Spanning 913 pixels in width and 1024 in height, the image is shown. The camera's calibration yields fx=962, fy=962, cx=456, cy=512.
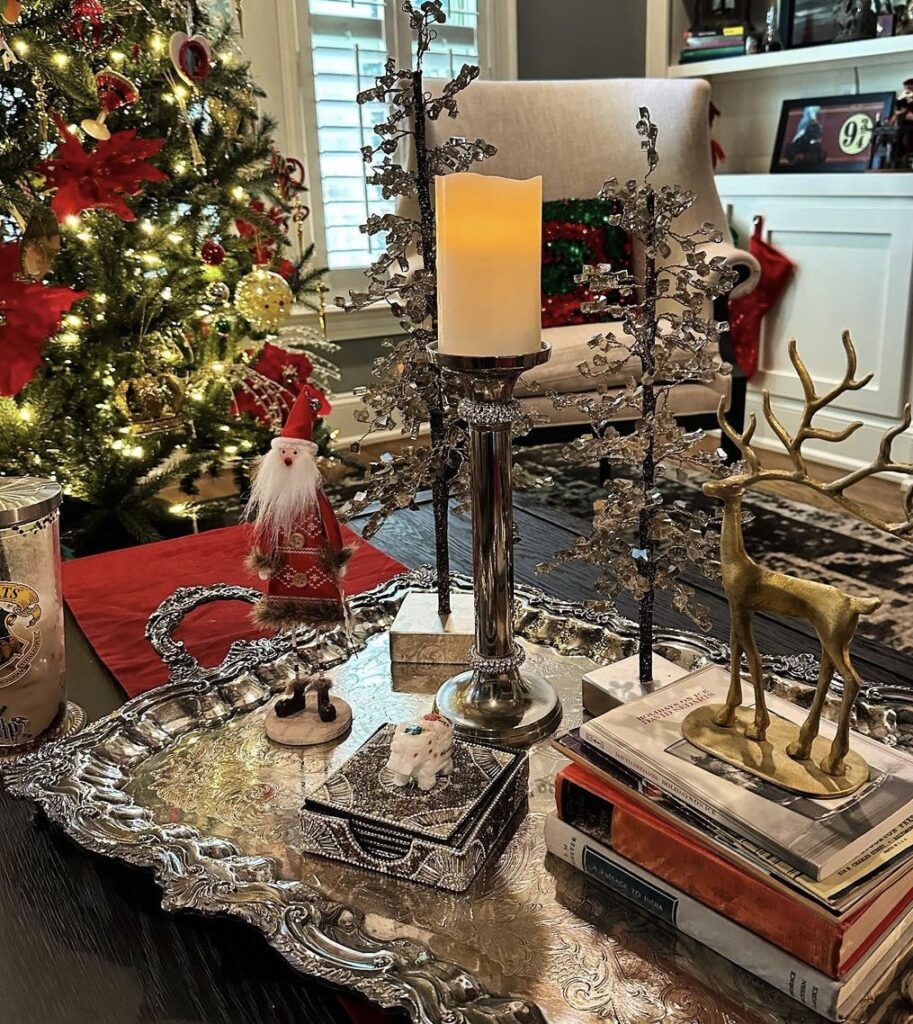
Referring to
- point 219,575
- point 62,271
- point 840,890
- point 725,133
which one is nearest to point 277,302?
point 62,271

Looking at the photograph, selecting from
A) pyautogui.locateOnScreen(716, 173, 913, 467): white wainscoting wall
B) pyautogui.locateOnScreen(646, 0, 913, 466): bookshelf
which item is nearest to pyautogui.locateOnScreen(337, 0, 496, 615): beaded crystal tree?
pyautogui.locateOnScreen(716, 173, 913, 467): white wainscoting wall

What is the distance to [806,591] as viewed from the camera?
0.59 metres

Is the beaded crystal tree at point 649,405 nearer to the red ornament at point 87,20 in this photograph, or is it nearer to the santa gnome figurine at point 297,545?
the santa gnome figurine at point 297,545

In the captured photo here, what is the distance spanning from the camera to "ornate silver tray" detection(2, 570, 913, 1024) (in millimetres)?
543

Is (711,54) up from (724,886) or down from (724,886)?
up

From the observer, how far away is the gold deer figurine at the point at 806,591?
0.56m

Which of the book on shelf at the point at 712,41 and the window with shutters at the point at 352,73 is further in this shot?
the book on shelf at the point at 712,41

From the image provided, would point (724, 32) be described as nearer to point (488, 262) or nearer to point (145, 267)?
point (145, 267)

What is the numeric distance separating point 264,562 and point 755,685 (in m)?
0.42

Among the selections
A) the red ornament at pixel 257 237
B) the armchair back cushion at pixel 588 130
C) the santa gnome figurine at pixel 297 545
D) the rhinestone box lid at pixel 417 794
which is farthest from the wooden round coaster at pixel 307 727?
the armchair back cushion at pixel 588 130

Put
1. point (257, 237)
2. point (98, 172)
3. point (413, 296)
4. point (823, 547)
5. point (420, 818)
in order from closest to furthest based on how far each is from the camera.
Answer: point (420, 818) → point (413, 296) → point (98, 172) → point (823, 547) → point (257, 237)

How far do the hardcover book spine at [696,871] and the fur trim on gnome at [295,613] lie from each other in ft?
0.90

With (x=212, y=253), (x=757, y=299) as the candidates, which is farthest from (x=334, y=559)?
(x=757, y=299)

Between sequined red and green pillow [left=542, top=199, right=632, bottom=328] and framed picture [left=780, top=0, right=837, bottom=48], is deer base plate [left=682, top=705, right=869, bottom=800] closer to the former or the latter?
sequined red and green pillow [left=542, top=199, right=632, bottom=328]
